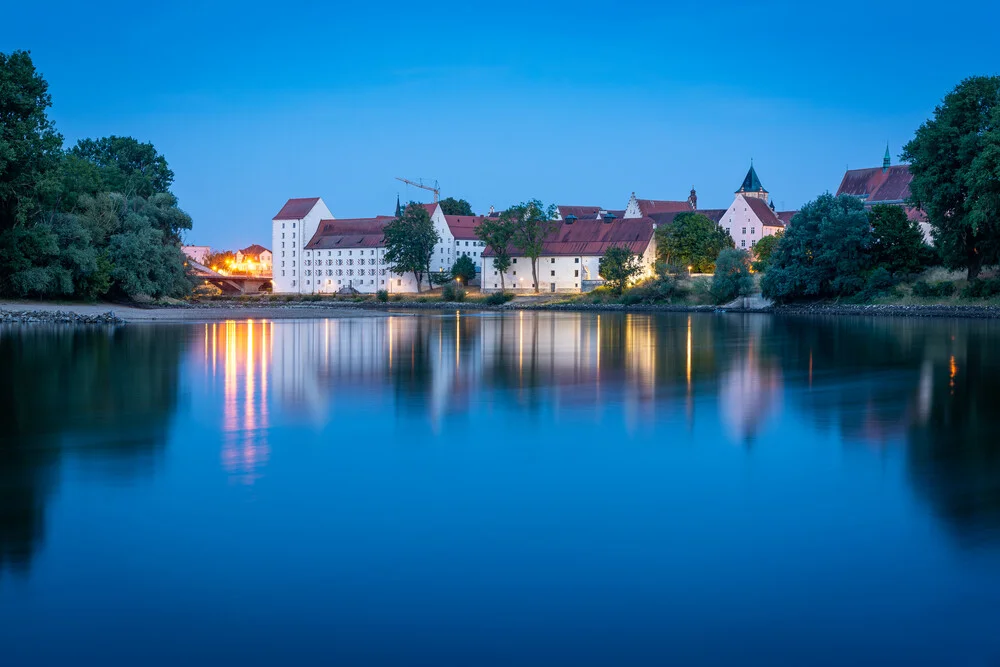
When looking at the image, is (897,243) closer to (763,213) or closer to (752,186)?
(763,213)

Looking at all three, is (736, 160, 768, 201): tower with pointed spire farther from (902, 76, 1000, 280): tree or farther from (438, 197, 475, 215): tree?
(902, 76, 1000, 280): tree

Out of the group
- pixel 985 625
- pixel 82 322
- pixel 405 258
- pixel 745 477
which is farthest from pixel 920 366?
pixel 405 258

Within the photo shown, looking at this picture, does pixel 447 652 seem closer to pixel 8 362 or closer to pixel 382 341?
pixel 8 362

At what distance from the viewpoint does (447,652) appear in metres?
5.82

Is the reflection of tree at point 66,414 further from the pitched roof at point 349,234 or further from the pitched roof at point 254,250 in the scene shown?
the pitched roof at point 254,250

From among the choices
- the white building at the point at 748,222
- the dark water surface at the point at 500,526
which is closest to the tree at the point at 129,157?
the white building at the point at 748,222

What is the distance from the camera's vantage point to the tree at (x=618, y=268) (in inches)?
3561

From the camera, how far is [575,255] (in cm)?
10425

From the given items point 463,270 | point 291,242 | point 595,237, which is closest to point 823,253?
point 595,237

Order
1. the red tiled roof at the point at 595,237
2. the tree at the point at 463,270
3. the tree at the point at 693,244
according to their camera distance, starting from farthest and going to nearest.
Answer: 1. the tree at the point at 463,270
2. the red tiled roof at the point at 595,237
3. the tree at the point at 693,244

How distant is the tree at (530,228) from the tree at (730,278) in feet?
89.2

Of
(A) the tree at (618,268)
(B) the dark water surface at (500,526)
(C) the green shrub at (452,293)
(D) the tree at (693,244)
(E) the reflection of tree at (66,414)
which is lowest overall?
(B) the dark water surface at (500,526)

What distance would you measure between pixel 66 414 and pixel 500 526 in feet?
32.5

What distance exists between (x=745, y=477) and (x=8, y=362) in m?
21.3
